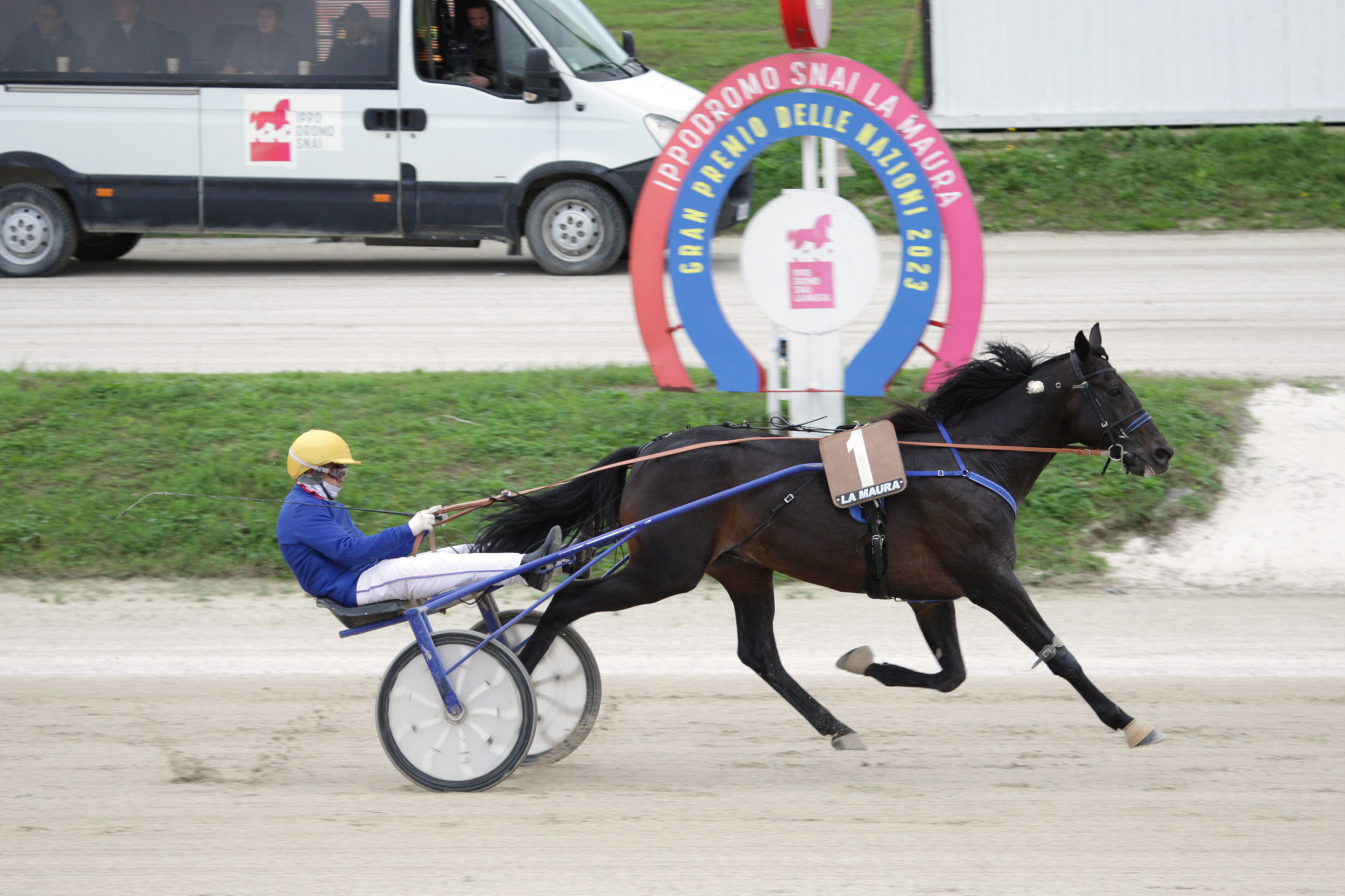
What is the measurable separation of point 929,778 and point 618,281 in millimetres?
7757

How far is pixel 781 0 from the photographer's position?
7.11 m

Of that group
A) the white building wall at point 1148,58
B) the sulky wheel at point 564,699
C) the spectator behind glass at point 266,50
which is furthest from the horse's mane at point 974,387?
the white building wall at point 1148,58

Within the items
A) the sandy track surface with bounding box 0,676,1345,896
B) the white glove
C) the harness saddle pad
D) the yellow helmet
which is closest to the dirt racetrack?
the sandy track surface with bounding box 0,676,1345,896

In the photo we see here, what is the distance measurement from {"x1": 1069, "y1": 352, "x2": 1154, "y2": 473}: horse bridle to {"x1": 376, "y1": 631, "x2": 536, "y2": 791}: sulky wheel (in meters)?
2.33

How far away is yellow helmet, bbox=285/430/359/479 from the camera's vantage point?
15.1 feet

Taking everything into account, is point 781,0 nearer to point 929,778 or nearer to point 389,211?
point 929,778

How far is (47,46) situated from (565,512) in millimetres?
9112

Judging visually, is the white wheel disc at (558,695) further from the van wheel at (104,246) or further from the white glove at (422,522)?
the van wheel at (104,246)

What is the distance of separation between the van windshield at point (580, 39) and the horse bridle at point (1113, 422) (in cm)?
774

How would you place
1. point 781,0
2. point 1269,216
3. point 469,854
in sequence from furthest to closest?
point 1269,216, point 781,0, point 469,854

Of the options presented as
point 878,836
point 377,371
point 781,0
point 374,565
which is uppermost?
point 781,0

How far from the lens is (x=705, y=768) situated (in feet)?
16.0

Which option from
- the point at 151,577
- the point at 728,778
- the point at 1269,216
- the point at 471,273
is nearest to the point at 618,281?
the point at 471,273

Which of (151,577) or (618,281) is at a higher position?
(618,281)
